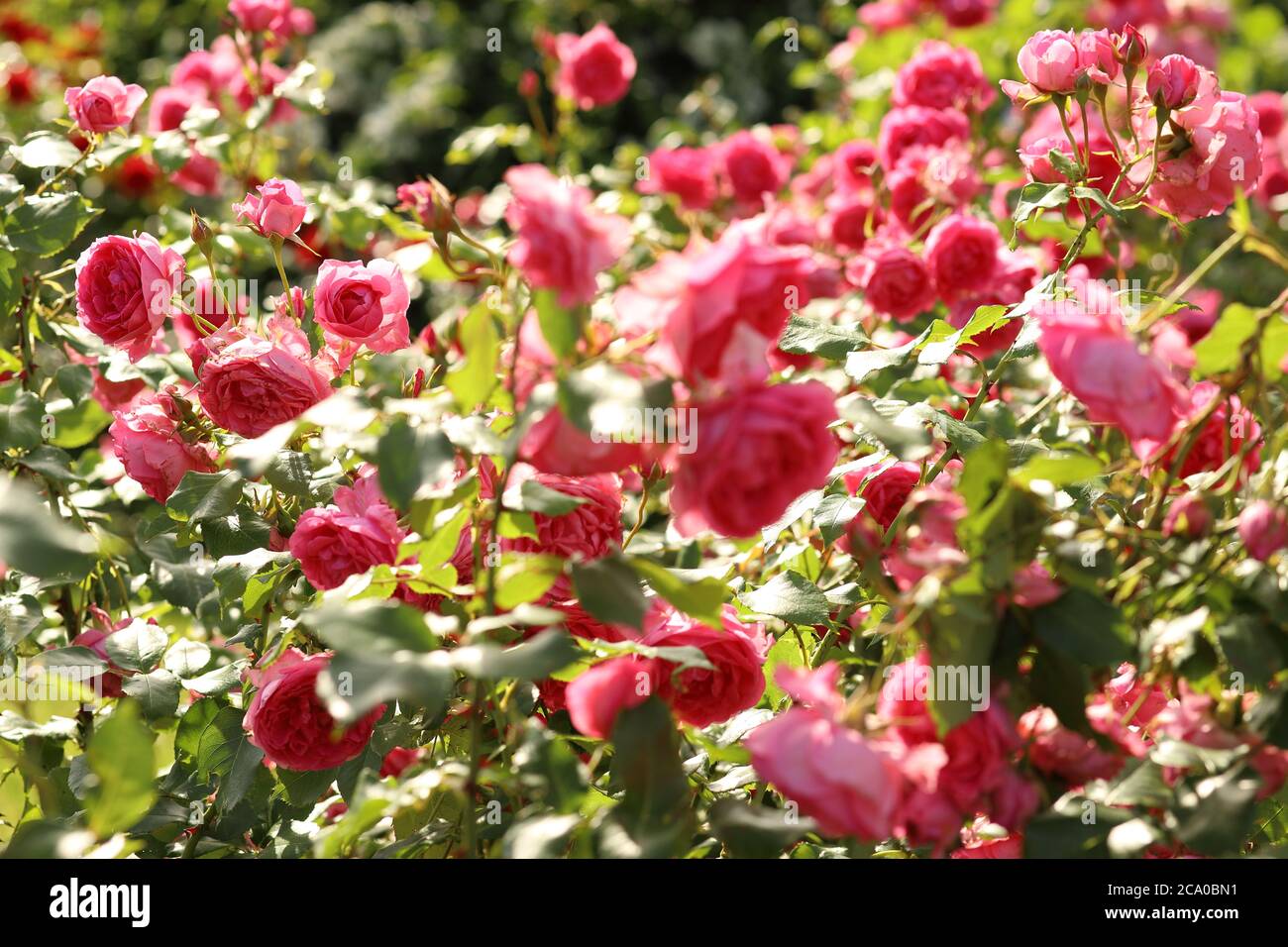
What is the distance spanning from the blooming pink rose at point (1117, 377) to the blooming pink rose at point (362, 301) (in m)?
0.54

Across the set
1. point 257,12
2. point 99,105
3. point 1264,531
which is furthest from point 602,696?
point 257,12

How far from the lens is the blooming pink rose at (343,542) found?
86cm

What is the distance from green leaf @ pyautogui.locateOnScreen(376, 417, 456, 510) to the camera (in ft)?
2.23

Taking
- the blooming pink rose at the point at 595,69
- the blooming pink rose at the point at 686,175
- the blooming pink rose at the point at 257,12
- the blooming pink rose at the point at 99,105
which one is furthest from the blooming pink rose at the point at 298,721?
the blooming pink rose at the point at 595,69

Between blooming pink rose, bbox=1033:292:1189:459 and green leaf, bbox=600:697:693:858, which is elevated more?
blooming pink rose, bbox=1033:292:1189:459

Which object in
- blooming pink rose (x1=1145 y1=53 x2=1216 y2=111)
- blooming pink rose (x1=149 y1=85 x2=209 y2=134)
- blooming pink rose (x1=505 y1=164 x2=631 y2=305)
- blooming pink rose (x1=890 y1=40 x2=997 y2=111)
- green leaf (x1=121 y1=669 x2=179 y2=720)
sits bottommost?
green leaf (x1=121 y1=669 x2=179 y2=720)

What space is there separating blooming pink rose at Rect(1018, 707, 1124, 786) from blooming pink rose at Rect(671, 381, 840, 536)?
8.8 inches

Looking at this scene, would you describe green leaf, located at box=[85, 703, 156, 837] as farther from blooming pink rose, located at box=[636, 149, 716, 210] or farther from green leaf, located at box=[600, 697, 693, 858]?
blooming pink rose, located at box=[636, 149, 716, 210]

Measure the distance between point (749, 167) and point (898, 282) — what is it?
79cm

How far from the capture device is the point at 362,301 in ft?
3.31

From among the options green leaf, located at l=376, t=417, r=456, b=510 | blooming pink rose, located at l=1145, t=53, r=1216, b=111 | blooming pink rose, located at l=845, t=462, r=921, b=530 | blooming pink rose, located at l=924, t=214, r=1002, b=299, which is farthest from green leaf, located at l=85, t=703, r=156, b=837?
blooming pink rose, located at l=924, t=214, r=1002, b=299

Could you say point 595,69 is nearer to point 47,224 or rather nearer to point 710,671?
point 47,224
